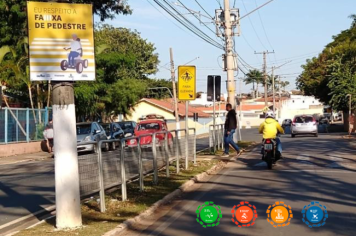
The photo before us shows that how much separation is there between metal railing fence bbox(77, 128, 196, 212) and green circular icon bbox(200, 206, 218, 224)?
68.9 inches

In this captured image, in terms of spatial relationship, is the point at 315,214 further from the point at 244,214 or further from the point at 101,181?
the point at 101,181

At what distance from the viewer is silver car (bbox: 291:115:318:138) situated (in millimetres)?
38688

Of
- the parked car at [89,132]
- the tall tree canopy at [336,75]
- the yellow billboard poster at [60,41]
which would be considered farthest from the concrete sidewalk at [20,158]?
the tall tree canopy at [336,75]

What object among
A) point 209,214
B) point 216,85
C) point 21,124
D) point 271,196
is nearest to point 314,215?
point 209,214

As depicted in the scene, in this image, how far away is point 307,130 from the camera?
128 feet

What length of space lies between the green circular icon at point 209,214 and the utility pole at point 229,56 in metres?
16.2

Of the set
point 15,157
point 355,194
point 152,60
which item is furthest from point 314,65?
point 355,194

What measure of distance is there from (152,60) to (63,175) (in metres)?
60.5

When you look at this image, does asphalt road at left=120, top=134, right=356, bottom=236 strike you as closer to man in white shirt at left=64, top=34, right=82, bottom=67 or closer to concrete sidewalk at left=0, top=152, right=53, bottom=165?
man in white shirt at left=64, top=34, right=82, bottom=67

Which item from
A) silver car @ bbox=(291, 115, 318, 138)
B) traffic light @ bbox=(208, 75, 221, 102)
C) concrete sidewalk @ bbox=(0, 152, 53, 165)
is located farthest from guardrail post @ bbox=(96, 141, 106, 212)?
silver car @ bbox=(291, 115, 318, 138)

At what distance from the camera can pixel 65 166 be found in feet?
27.3

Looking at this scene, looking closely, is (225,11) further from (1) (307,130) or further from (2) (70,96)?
(2) (70,96)

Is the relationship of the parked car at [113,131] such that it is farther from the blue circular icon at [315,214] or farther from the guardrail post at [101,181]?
the blue circular icon at [315,214]

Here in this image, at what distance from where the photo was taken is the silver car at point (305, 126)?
1523 inches
